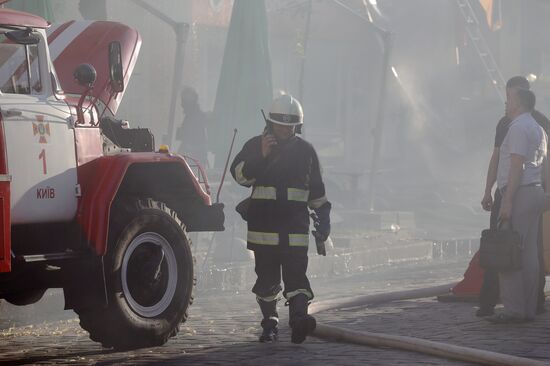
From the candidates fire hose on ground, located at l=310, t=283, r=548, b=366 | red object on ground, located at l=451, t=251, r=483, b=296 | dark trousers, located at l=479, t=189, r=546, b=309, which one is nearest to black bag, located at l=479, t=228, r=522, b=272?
dark trousers, located at l=479, t=189, r=546, b=309

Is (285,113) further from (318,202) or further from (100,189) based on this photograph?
(100,189)

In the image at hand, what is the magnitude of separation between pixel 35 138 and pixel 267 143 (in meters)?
1.57

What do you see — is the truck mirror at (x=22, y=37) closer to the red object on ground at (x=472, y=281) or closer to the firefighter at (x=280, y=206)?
the firefighter at (x=280, y=206)

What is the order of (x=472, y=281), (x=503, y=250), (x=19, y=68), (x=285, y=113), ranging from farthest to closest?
(x=472, y=281) → (x=503, y=250) → (x=285, y=113) → (x=19, y=68)

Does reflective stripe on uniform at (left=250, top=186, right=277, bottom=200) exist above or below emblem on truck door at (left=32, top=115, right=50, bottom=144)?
below

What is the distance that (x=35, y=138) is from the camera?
8148 millimetres

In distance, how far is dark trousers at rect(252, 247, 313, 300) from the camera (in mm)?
8594

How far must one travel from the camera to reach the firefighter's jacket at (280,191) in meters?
8.60

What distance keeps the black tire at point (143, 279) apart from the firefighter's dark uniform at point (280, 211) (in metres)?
0.66

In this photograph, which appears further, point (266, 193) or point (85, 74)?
point (266, 193)

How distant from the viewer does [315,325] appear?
329 inches

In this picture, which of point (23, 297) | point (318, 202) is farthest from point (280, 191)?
point (23, 297)

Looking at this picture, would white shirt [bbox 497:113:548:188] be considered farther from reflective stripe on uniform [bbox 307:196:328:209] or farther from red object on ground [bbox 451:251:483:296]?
reflective stripe on uniform [bbox 307:196:328:209]

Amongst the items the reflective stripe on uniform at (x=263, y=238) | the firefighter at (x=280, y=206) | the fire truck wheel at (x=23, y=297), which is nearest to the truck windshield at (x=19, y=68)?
the fire truck wheel at (x=23, y=297)
